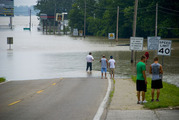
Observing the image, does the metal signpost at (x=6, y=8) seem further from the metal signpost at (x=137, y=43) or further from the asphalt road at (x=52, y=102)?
the asphalt road at (x=52, y=102)

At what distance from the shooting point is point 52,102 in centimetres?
1409

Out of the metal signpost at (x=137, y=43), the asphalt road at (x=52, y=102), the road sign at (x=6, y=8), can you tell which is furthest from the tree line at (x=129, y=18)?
the asphalt road at (x=52, y=102)

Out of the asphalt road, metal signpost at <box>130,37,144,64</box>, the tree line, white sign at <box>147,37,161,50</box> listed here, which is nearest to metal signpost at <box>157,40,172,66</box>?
the asphalt road

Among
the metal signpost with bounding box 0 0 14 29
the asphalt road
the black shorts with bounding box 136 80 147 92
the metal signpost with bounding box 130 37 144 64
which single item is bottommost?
the asphalt road

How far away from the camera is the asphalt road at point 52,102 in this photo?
37.9ft

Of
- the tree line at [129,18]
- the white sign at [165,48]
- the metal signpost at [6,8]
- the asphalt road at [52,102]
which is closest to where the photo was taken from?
the asphalt road at [52,102]

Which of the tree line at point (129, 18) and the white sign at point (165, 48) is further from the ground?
the tree line at point (129, 18)

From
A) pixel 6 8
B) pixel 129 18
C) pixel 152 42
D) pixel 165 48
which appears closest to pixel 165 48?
pixel 165 48

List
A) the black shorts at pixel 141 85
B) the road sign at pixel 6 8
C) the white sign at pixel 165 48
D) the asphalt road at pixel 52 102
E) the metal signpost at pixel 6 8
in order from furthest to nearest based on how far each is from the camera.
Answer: the road sign at pixel 6 8
the metal signpost at pixel 6 8
the white sign at pixel 165 48
the black shorts at pixel 141 85
the asphalt road at pixel 52 102

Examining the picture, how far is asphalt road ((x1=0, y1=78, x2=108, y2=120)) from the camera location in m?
11.5

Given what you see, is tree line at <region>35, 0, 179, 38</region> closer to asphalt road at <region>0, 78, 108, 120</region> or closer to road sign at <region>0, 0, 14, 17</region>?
road sign at <region>0, 0, 14, 17</region>

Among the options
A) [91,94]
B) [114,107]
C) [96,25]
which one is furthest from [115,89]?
[96,25]

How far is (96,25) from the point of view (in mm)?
128750

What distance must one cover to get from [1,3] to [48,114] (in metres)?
126
